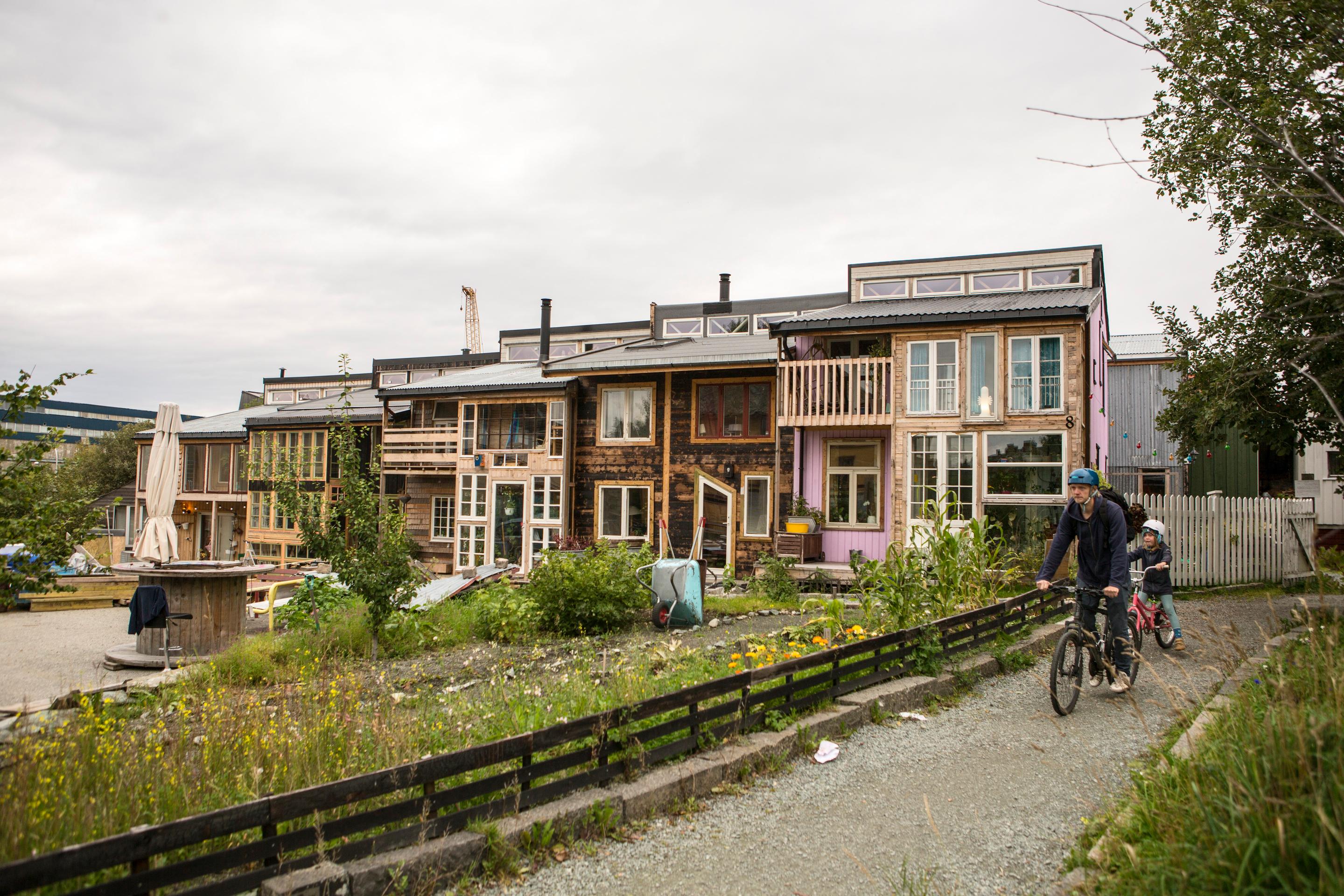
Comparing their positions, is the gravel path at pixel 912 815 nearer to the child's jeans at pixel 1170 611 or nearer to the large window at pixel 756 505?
the child's jeans at pixel 1170 611

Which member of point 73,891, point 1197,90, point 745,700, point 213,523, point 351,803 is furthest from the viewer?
point 213,523

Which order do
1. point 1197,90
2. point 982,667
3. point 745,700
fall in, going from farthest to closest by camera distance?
point 1197,90 < point 982,667 < point 745,700

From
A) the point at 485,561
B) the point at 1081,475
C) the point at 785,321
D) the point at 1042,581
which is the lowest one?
the point at 485,561

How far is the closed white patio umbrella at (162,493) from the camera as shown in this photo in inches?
601

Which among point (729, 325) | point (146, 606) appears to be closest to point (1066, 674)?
point (146, 606)

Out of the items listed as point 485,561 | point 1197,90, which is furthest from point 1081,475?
point 485,561

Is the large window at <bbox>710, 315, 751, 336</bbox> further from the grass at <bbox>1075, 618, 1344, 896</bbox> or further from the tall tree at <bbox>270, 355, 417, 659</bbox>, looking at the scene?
the grass at <bbox>1075, 618, 1344, 896</bbox>

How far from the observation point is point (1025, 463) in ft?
55.7

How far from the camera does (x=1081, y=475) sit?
718cm

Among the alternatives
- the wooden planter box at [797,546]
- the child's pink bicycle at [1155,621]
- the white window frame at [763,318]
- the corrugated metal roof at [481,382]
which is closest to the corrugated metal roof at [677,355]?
the white window frame at [763,318]

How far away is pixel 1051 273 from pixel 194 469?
33.5 m

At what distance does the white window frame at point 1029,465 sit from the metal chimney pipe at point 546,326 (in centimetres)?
1717

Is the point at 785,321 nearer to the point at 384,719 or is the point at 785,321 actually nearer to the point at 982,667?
the point at 982,667

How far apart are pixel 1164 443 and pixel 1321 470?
4.06m
